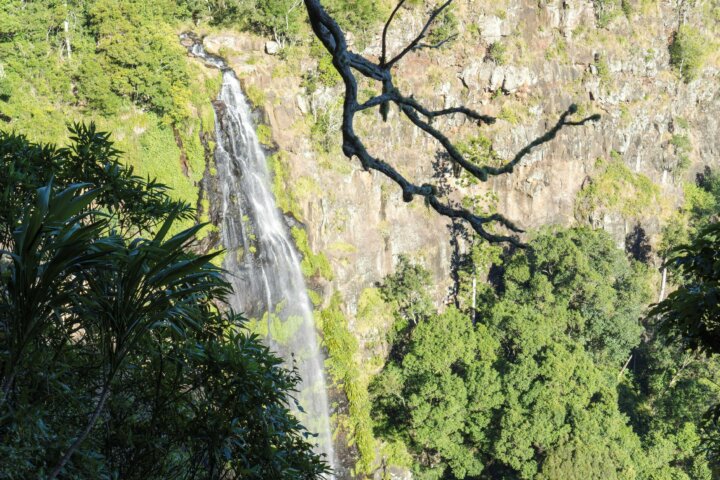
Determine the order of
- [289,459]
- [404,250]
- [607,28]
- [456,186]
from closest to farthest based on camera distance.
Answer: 1. [289,459]
2. [404,250]
3. [456,186]
4. [607,28]

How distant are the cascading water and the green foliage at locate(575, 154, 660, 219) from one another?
55.5 feet

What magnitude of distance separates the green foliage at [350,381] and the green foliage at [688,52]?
25736 mm

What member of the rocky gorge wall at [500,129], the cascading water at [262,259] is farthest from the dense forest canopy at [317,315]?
the cascading water at [262,259]

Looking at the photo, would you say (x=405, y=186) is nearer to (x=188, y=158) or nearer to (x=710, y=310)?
(x=710, y=310)

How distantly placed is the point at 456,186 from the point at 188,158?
12331 millimetres

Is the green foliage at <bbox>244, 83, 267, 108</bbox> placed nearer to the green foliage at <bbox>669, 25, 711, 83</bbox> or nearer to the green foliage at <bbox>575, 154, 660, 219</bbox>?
the green foliage at <bbox>575, 154, 660, 219</bbox>

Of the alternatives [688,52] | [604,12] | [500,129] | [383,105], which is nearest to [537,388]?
[500,129]

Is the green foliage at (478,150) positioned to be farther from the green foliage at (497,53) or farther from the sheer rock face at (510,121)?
the green foliage at (497,53)

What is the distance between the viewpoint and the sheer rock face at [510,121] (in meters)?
23.1

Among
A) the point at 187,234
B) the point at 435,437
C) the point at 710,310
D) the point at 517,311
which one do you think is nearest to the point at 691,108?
the point at 517,311

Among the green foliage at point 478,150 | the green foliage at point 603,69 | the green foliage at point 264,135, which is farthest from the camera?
the green foliage at point 603,69

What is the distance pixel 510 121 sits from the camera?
28844mm

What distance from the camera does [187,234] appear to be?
2867 millimetres

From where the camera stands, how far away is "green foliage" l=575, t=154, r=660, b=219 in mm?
31266
